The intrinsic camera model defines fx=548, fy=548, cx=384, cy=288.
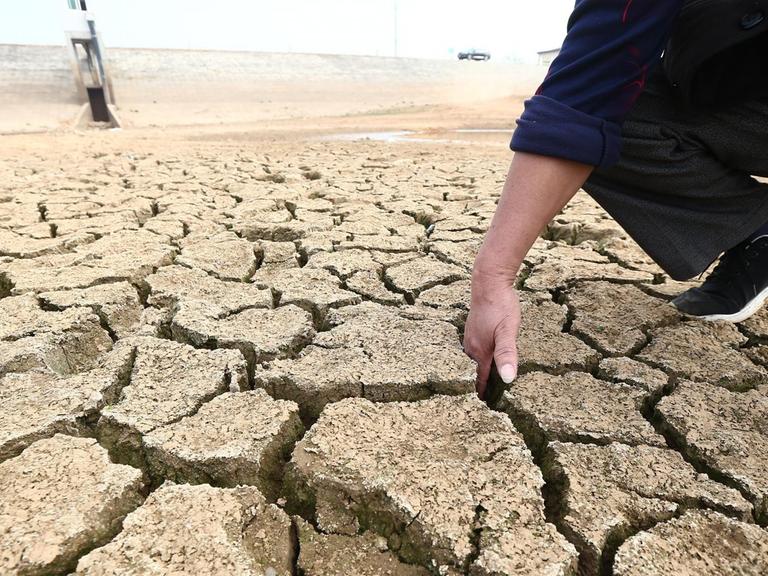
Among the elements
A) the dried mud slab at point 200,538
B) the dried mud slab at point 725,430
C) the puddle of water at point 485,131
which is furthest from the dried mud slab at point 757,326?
the puddle of water at point 485,131

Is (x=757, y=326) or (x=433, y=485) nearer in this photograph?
(x=433, y=485)

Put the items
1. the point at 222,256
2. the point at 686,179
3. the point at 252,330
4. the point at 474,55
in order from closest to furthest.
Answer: the point at 686,179, the point at 252,330, the point at 222,256, the point at 474,55

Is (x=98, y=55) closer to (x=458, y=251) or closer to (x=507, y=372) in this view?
(x=458, y=251)

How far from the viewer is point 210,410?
116 cm

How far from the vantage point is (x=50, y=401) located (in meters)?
1.18

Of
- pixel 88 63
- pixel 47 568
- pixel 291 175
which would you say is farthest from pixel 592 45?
pixel 88 63

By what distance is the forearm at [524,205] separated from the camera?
1114 mm

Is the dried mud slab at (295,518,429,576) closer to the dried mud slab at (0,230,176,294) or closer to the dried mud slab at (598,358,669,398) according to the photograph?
the dried mud slab at (598,358,669,398)

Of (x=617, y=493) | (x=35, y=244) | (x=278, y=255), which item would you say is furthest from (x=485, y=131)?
(x=617, y=493)

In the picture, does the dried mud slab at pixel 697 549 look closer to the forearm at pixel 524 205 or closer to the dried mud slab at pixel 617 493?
the dried mud slab at pixel 617 493

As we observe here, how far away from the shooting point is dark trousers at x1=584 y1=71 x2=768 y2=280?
1.36 metres

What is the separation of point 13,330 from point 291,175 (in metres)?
2.70

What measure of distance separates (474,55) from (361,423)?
29.7 m

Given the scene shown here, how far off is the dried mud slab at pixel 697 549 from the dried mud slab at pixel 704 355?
478 mm
